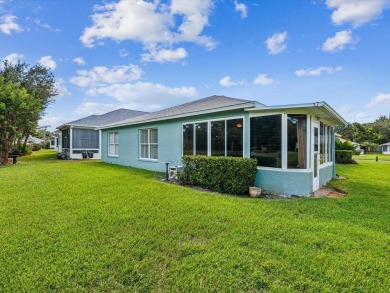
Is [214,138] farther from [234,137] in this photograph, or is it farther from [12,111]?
[12,111]

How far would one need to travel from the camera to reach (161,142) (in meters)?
11.4

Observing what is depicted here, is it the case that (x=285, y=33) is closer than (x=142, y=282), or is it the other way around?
(x=142, y=282)

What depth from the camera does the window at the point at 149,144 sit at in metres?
12.0

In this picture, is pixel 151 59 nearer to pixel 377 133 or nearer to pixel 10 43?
pixel 10 43

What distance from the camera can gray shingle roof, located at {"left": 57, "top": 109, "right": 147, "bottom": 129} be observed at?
22119 millimetres

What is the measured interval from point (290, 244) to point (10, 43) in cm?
1864

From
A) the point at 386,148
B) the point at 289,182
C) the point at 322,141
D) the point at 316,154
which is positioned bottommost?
the point at 289,182

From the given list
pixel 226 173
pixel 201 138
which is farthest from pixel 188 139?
pixel 226 173

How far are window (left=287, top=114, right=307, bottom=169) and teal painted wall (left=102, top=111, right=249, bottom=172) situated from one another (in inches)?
54.8

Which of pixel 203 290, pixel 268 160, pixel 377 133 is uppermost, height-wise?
pixel 377 133

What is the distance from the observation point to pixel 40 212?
4.91 m

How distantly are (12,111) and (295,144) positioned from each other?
18.5 meters

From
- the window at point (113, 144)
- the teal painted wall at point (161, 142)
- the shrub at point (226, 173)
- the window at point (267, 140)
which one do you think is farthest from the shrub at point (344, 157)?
the window at point (113, 144)

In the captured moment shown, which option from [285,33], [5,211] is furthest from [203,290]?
[285,33]
